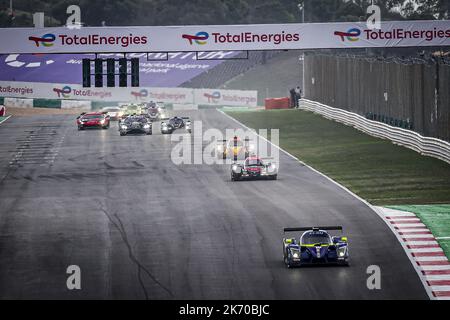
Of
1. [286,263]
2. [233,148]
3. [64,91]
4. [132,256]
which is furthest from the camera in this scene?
[64,91]

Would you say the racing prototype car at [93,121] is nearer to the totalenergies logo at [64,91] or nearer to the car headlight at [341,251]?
the totalenergies logo at [64,91]

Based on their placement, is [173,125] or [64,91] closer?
[173,125]

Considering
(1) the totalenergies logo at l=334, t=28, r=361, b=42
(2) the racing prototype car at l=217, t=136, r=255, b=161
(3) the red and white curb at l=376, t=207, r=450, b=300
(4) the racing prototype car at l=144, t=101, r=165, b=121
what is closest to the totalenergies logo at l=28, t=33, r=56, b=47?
(2) the racing prototype car at l=217, t=136, r=255, b=161

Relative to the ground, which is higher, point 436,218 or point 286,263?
point 436,218

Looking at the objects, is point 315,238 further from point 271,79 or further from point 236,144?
point 271,79

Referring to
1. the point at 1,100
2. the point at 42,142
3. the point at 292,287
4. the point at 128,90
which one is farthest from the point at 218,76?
the point at 292,287

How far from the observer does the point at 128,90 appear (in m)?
104

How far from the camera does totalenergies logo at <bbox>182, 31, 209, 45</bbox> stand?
53.2 metres

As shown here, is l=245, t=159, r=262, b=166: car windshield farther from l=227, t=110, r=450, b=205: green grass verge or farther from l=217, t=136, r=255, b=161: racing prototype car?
l=217, t=136, r=255, b=161: racing prototype car

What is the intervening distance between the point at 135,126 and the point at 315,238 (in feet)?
146

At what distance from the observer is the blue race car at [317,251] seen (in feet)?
90.2

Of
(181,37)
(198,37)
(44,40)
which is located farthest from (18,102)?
(198,37)

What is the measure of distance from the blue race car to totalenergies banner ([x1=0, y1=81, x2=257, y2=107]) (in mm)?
75735

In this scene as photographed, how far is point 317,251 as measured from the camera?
90.3 ft
